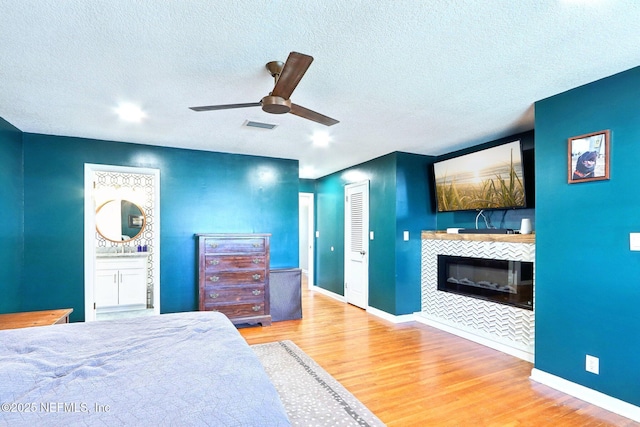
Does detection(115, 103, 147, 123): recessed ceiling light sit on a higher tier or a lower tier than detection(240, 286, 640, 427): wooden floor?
higher

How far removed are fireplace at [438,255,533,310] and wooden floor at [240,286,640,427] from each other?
603 mm

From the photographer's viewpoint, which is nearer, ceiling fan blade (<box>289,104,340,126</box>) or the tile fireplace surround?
ceiling fan blade (<box>289,104,340,126</box>)

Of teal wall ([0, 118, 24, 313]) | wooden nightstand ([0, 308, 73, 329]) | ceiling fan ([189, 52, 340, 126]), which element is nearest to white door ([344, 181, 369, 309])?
ceiling fan ([189, 52, 340, 126])

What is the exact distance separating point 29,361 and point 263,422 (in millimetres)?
1243

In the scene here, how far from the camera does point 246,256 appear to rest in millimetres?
4445

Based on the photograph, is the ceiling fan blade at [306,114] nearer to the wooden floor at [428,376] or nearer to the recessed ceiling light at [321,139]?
the recessed ceiling light at [321,139]

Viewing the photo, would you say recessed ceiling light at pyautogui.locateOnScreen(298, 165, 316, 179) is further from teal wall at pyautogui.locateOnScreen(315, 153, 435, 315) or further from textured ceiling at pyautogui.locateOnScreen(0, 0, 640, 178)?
textured ceiling at pyautogui.locateOnScreen(0, 0, 640, 178)

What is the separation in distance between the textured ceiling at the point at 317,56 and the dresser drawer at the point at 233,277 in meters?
1.92

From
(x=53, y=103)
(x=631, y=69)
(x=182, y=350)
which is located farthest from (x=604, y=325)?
(x=53, y=103)

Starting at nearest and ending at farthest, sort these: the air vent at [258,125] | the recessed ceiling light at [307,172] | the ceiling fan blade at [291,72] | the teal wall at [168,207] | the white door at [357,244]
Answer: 1. the ceiling fan blade at [291,72]
2. the air vent at [258,125]
3. the teal wall at [168,207]
4. the white door at [357,244]
5. the recessed ceiling light at [307,172]

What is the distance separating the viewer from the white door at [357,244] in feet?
17.8

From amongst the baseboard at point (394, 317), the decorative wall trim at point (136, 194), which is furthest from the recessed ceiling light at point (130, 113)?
the baseboard at point (394, 317)

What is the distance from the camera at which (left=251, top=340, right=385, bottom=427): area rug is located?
7.39 feet

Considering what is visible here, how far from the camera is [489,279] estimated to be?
3.97 m
